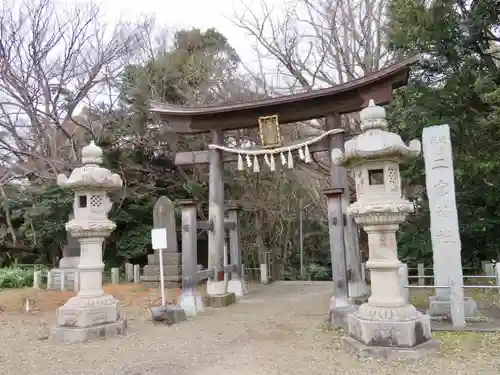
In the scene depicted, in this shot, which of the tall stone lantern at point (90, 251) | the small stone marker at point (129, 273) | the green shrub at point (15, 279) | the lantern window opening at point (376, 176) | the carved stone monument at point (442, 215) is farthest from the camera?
the small stone marker at point (129, 273)

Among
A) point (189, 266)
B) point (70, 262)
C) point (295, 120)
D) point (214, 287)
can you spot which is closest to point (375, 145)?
point (295, 120)

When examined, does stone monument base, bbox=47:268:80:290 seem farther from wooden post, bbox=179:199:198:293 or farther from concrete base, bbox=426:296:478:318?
concrete base, bbox=426:296:478:318

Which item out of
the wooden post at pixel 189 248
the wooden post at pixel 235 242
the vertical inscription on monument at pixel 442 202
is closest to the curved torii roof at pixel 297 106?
the vertical inscription on monument at pixel 442 202

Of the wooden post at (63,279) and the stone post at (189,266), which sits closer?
the stone post at (189,266)

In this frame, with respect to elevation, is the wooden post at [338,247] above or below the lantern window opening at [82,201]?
below

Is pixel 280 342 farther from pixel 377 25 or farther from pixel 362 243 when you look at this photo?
pixel 377 25

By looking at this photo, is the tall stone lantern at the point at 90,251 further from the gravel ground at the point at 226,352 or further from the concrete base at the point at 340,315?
the concrete base at the point at 340,315

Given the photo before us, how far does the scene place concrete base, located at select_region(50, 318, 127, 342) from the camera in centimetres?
639

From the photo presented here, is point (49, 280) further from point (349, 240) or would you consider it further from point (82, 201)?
point (349, 240)

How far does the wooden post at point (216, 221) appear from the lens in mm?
9430

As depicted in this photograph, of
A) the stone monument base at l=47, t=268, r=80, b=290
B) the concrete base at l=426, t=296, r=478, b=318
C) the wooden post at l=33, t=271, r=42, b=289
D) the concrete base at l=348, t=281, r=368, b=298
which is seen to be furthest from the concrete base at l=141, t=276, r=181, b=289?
the concrete base at l=426, t=296, r=478, b=318

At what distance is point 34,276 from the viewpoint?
43.4 ft

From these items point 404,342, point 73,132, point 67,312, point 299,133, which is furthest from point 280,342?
point 73,132

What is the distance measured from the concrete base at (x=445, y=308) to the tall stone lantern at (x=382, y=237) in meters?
1.97
